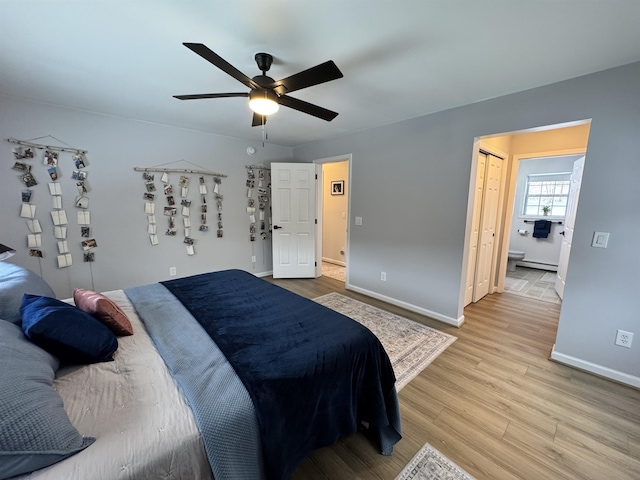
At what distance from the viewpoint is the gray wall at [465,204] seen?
1.87 metres

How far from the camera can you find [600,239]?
197 cm

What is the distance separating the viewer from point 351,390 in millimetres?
1305

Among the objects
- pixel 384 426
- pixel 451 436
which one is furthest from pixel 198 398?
pixel 451 436

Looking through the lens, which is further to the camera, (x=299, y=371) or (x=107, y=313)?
(x=107, y=313)

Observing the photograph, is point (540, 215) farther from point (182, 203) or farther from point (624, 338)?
point (182, 203)

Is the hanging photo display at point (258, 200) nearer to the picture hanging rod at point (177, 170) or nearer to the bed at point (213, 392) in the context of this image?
the picture hanging rod at point (177, 170)

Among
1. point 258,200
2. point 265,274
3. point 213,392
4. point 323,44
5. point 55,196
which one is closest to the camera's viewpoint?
point 213,392

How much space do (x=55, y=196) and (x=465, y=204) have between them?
434 cm

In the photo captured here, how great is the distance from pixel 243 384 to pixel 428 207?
265cm

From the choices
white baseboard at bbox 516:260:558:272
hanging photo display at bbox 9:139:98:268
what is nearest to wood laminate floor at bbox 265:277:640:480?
hanging photo display at bbox 9:139:98:268

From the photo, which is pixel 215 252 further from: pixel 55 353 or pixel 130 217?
pixel 55 353

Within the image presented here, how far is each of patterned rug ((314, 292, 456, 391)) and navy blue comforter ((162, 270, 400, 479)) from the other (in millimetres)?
719

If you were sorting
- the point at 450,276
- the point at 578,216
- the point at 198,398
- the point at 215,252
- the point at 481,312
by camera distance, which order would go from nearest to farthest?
the point at 198,398
the point at 578,216
the point at 450,276
the point at 481,312
the point at 215,252

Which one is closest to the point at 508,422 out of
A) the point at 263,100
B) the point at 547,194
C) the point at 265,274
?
the point at 263,100
